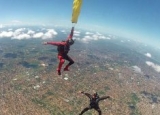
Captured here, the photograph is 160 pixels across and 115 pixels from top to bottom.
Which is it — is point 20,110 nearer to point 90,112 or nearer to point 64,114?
point 64,114

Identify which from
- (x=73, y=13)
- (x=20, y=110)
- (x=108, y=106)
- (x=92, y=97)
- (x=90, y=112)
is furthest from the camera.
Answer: (x=108, y=106)

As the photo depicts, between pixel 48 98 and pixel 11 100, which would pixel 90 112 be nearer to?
pixel 48 98

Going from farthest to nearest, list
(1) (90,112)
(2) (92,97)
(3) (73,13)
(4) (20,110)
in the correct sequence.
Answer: (1) (90,112)
(4) (20,110)
(2) (92,97)
(3) (73,13)

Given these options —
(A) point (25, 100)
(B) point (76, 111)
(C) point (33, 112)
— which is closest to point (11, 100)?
(A) point (25, 100)

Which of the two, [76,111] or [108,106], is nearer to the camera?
[76,111]

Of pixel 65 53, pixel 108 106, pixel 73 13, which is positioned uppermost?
pixel 73 13

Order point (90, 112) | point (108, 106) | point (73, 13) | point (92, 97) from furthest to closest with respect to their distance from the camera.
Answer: point (108, 106) < point (90, 112) < point (92, 97) < point (73, 13)

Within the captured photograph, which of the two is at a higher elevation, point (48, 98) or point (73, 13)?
point (73, 13)

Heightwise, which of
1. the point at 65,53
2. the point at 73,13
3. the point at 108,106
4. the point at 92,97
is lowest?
the point at 108,106

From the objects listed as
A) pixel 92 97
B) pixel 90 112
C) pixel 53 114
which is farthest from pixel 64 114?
pixel 92 97
